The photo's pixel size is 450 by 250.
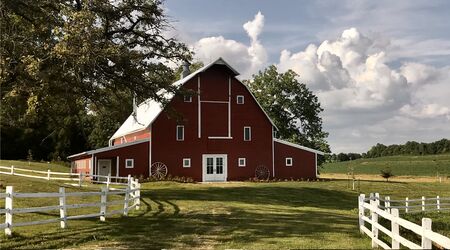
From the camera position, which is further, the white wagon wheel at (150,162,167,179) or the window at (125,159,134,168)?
the white wagon wheel at (150,162,167,179)

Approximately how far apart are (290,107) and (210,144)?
16.9 metres

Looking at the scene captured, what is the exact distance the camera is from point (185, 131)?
40.3 metres

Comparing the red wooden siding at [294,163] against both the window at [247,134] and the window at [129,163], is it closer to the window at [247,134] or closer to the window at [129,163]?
the window at [247,134]

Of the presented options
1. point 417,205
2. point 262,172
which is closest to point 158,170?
point 262,172

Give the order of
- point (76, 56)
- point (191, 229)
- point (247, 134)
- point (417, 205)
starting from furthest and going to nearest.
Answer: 1. point (247, 134)
2. point (417, 205)
3. point (76, 56)
4. point (191, 229)

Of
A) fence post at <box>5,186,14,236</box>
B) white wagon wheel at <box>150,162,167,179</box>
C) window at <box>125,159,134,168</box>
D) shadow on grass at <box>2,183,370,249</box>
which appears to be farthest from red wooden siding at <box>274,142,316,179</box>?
fence post at <box>5,186,14,236</box>

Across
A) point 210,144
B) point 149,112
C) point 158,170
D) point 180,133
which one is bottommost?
point 158,170

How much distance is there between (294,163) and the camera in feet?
141

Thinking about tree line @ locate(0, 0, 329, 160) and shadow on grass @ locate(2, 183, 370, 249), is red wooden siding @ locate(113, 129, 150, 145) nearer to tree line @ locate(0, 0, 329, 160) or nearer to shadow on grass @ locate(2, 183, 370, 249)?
tree line @ locate(0, 0, 329, 160)

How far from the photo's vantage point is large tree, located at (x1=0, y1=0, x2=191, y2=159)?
17594 mm

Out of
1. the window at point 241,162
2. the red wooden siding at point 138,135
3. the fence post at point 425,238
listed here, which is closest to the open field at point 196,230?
the fence post at point 425,238

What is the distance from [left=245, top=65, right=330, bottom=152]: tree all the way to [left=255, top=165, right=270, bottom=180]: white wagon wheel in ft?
42.8

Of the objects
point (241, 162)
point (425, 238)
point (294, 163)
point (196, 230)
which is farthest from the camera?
point (294, 163)

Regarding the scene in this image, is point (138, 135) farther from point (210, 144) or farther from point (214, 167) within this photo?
point (214, 167)
